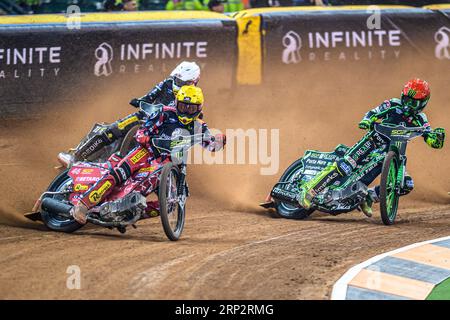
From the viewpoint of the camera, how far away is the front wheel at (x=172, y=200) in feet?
34.7

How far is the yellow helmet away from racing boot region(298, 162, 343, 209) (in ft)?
6.37

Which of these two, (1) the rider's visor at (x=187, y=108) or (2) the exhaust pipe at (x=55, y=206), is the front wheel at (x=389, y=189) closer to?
(1) the rider's visor at (x=187, y=108)

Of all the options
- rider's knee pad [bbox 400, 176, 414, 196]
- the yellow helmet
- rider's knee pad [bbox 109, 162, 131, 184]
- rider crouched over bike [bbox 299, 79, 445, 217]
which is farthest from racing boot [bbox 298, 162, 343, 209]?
rider's knee pad [bbox 109, 162, 131, 184]

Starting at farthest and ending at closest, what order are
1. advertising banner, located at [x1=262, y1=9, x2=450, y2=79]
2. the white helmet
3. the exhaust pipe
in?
advertising banner, located at [x1=262, y1=9, x2=450, y2=79]
the white helmet
the exhaust pipe

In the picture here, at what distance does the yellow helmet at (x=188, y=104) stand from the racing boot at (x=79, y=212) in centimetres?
144

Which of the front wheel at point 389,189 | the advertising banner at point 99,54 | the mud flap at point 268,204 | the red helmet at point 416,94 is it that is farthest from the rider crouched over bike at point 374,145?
the advertising banner at point 99,54

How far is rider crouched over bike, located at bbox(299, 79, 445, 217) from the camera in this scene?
487 inches

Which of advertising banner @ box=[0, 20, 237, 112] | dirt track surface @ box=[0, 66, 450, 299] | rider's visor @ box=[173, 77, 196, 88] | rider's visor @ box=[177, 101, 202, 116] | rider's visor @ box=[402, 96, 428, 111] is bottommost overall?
dirt track surface @ box=[0, 66, 450, 299]

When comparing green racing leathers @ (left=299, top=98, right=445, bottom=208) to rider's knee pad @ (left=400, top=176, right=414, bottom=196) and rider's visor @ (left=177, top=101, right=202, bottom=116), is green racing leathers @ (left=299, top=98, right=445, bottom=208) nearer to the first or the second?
rider's knee pad @ (left=400, top=176, right=414, bottom=196)

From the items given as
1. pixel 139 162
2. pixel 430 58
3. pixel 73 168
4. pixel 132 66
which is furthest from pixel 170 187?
pixel 430 58

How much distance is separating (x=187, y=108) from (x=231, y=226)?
1.73 meters

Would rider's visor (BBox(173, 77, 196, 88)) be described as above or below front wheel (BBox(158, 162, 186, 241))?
above

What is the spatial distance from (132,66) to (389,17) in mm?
4752
